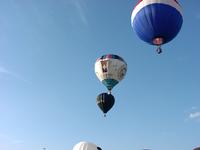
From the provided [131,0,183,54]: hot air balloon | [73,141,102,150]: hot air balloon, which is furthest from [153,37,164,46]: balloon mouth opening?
[73,141,102,150]: hot air balloon

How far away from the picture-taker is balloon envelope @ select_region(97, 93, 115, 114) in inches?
1585

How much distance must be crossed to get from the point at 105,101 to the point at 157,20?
15.1 m

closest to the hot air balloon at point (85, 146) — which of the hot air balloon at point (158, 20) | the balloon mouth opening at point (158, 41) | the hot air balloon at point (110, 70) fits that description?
the hot air balloon at point (110, 70)

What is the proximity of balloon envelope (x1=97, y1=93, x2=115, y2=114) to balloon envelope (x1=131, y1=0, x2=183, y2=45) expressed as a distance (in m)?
13.0

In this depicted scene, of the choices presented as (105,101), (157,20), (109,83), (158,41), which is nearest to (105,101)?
(105,101)

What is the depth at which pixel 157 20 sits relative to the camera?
27.5 meters

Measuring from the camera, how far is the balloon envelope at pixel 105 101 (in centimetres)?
4025

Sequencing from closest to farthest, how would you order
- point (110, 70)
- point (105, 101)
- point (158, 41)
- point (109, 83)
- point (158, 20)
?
point (158, 20) → point (158, 41) → point (110, 70) → point (109, 83) → point (105, 101)

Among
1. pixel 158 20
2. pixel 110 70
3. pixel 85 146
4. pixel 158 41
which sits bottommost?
pixel 85 146

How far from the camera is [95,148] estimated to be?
37562 mm

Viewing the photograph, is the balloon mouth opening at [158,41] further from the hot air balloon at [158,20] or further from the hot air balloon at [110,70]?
the hot air balloon at [110,70]

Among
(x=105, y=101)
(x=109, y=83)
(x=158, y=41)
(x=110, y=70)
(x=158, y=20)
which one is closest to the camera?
(x=158, y=20)

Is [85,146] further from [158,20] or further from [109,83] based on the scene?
[158,20]

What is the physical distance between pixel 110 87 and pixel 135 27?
1091 cm
